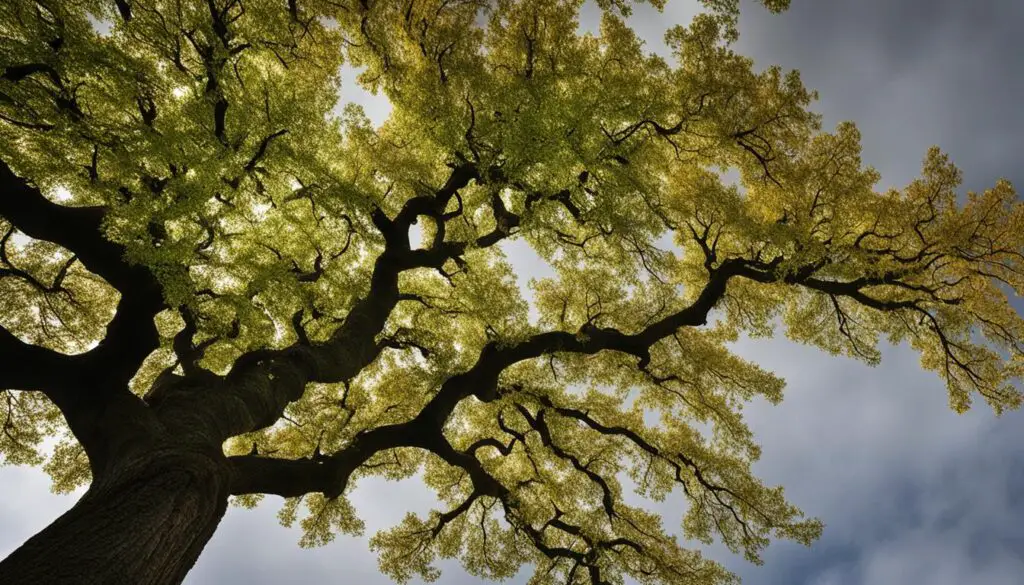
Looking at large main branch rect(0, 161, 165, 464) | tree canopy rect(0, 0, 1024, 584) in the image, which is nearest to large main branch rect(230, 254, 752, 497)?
tree canopy rect(0, 0, 1024, 584)

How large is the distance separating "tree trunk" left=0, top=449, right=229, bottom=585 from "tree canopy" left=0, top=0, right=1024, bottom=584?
1.48ft

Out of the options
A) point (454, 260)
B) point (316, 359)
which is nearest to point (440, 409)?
point (316, 359)

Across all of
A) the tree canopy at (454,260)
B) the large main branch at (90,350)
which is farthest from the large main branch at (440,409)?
the large main branch at (90,350)

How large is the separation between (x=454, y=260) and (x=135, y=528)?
29.9 feet

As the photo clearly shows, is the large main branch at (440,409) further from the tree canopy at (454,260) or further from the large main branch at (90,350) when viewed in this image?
the large main branch at (90,350)

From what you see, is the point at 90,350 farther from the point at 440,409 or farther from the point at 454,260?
the point at 454,260

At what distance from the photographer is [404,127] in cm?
1202

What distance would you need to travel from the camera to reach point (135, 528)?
171 inches

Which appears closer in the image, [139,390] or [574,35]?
[574,35]

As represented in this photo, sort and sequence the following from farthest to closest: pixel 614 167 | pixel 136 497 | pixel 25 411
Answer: pixel 25 411, pixel 614 167, pixel 136 497

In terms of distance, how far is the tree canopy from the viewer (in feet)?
21.3

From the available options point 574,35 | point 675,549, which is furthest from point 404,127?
point 675,549

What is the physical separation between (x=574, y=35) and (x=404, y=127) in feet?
14.5

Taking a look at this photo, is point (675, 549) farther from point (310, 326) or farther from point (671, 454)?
point (310, 326)
